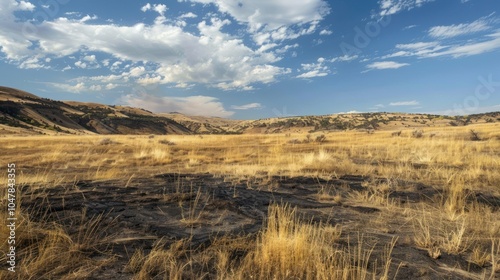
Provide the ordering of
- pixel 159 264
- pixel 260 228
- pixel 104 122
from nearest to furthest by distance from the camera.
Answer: pixel 159 264, pixel 260 228, pixel 104 122

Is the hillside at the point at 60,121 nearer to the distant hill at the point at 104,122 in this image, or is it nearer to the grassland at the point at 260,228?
the distant hill at the point at 104,122

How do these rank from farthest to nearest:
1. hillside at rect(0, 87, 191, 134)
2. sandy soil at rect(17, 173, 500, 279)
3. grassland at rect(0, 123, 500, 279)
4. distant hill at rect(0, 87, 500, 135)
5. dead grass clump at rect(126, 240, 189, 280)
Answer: distant hill at rect(0, 87, 500, 135) → hillside at rect(0, 87, 191, 134) → sandy soil at rect(17, 173, 500, 279) → grassland at rect(0, 123, 500, 279) → dead grass clump at rect(126, 240, 189, 280)

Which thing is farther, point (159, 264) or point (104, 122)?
point (104, 122)

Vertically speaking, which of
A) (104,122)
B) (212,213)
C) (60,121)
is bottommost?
(212,213)

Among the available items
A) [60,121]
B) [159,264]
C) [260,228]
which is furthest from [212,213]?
[60,121]

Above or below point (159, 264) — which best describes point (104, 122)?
above

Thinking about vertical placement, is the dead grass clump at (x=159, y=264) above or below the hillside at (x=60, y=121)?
below

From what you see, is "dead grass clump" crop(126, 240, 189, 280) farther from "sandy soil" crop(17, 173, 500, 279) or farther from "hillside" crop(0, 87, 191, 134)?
"hillside" crop(0, 87, 191, 134)

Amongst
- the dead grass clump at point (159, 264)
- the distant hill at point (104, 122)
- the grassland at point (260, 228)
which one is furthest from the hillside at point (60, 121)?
the dead grass clump at point (159, 264)

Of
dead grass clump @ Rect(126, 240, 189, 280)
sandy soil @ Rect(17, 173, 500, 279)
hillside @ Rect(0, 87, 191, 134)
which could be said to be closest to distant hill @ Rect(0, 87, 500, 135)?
hillside @ Rect(0, 87, 191, 134)

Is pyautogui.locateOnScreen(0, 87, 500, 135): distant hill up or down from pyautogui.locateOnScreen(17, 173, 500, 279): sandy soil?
up

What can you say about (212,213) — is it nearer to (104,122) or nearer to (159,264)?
(159,264)

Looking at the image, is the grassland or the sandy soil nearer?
the grassland

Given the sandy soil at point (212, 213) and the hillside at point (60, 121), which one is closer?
the sandy soil at point (212, 213)
